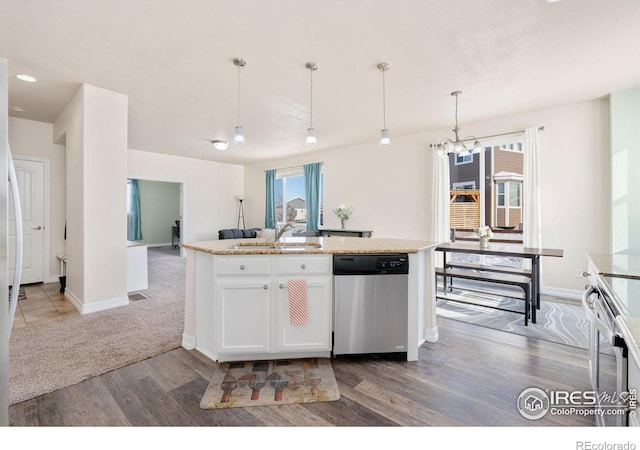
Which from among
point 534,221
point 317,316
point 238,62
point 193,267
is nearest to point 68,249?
point 193,267

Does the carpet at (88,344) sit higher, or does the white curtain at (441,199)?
A: the white curtain at (441,199)

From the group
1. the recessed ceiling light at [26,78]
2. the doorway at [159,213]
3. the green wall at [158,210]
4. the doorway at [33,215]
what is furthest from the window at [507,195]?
the green wall at [158,210]

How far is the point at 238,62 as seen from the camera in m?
2.80

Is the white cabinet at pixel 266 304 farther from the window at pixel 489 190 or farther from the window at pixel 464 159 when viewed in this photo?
the window at pixel 464 159

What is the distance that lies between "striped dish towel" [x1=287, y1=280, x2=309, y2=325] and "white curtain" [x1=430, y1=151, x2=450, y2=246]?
11.6ft

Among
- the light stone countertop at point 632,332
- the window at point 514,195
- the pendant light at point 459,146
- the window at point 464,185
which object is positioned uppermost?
the pendant light at point 459,146

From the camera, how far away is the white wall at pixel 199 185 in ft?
22.5

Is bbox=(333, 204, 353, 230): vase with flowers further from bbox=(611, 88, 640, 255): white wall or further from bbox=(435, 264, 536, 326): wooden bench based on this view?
bbox=(611, 88, 640, 255): white wall

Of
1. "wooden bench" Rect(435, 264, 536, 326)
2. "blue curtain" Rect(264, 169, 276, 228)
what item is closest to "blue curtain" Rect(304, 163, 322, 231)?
"blue curtain" Rect(264, 169, 276, 228)

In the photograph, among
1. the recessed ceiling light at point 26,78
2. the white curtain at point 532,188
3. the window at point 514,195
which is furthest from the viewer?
the window at point 514,195

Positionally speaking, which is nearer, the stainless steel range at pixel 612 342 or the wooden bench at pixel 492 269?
the stainless steel range at pixel 612 342

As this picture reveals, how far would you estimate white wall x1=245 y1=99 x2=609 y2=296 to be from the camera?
12.4 ft

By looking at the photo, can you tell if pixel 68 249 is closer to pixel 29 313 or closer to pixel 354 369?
pixel 29 313

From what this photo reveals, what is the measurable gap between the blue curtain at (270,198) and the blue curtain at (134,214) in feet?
13.8
